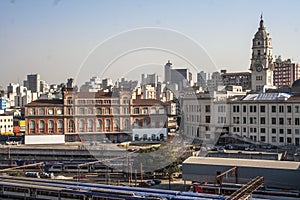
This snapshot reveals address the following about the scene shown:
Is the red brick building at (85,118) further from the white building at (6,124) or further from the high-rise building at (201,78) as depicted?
the white building at (6,124)

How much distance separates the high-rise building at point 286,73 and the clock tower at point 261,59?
523 inches

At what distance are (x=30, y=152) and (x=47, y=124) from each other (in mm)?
3823

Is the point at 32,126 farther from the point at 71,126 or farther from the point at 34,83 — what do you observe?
the point at 34,83

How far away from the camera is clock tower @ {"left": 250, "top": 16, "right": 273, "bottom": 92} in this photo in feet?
49.6

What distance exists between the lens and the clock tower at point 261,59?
49.6 ft

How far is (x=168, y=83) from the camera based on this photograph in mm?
21969

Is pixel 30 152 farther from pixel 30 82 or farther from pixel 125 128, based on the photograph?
pixel 30 82

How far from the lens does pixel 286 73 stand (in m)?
28.5

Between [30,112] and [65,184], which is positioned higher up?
[30,112]

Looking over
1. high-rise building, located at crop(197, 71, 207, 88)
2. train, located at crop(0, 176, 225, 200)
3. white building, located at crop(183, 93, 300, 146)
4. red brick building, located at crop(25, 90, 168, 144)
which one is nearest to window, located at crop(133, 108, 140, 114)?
red brick building, located at crop(25, 90, 168, 144)

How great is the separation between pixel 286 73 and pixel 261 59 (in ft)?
47.1

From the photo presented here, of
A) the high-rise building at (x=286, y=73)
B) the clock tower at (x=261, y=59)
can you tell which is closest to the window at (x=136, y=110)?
the clock tower at (x=261, y=59)

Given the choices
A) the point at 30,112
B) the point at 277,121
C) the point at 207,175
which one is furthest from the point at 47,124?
the point at 207,175

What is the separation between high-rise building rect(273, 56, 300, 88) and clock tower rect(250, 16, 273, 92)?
13292mm
